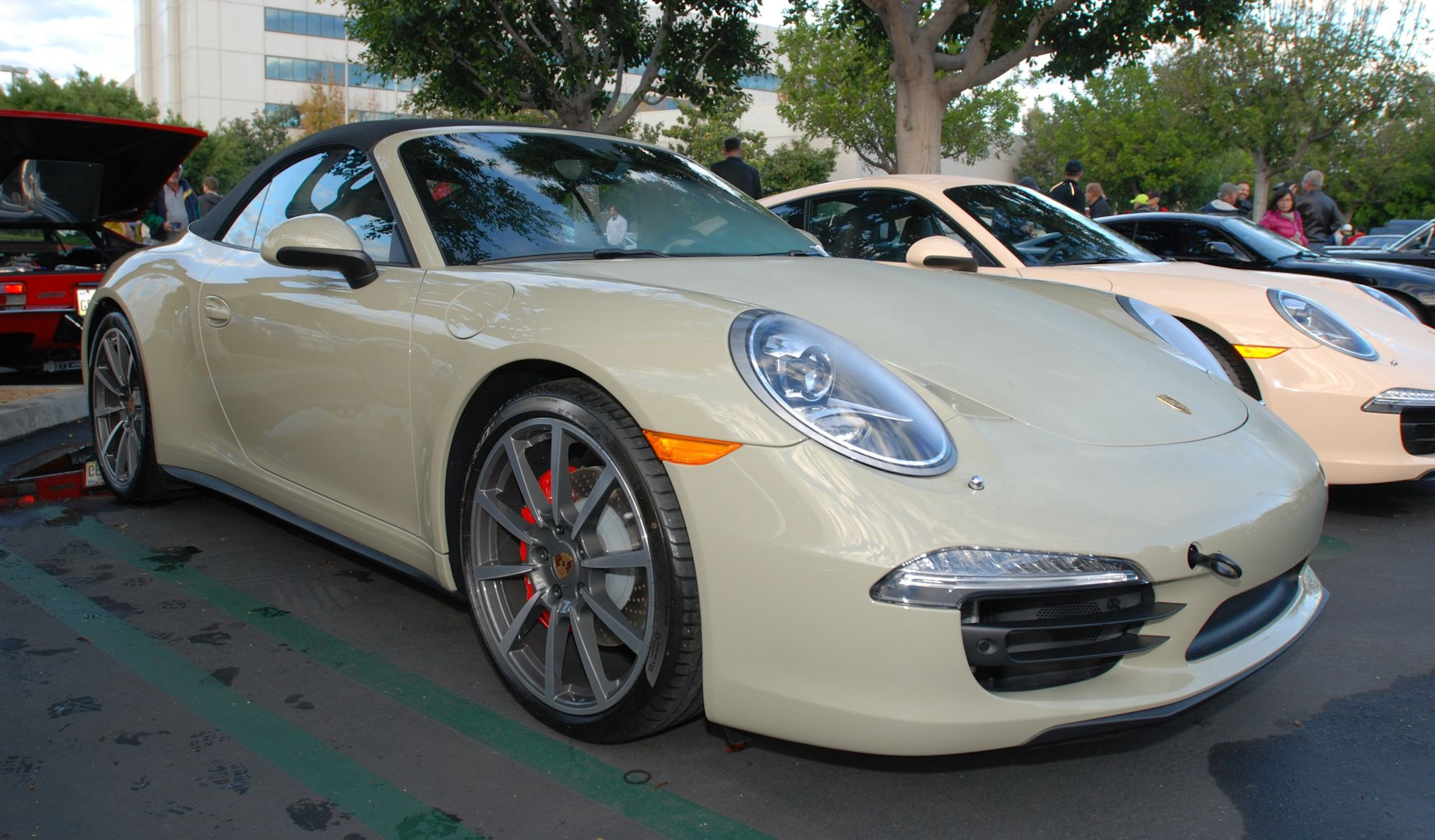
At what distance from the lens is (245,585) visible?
3326mm

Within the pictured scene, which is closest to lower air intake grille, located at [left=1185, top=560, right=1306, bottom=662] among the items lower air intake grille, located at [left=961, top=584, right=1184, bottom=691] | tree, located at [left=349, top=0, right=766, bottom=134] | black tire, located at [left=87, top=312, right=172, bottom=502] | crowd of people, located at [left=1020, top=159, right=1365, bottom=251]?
lower air intake grille, located at [left=961, top=584, right=1184, bottom=691]

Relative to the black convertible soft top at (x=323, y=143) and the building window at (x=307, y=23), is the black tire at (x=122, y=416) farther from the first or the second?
the building window at (x=307, y=23)

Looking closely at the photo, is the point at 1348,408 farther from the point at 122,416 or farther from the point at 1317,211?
the point at 1317,211

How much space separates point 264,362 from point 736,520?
1.82 metres

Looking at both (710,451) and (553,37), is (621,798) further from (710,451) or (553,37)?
(553,37)

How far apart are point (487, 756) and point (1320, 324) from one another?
377 centimetres

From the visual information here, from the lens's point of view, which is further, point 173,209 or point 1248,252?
point 173,209

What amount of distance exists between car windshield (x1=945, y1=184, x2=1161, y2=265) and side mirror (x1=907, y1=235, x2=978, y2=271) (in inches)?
57.0

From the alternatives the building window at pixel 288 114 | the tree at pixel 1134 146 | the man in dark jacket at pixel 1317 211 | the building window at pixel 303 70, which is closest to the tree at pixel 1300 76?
the tree at pixel 1134 146

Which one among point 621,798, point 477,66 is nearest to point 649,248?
point 621,798

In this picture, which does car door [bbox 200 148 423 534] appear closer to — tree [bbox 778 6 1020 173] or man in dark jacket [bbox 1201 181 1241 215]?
man in dark jacket [bbox 1201 181 1241 215]

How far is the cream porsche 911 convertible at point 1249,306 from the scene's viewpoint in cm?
410

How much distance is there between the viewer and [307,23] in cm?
6031

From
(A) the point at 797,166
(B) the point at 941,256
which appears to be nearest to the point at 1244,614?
(B) the point at 941,256
